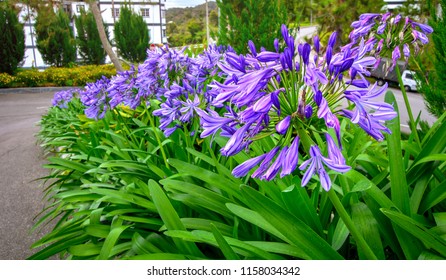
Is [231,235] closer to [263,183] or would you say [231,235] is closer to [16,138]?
[263,183]

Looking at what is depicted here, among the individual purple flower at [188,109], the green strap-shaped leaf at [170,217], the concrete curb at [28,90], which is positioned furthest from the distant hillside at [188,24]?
the concrete curb at [28,90]

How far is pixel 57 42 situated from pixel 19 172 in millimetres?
8120

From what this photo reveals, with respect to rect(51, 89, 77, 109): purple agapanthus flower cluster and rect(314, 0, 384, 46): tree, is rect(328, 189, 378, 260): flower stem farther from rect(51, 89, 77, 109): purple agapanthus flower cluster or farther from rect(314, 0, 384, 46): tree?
rect(314, 0, 384, 46): tree

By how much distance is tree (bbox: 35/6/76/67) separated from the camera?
397 inches

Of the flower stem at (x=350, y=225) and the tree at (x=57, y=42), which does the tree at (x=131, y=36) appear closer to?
the tree at (x=57, y=42)

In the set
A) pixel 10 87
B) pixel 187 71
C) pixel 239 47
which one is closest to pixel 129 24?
pixel 10 87

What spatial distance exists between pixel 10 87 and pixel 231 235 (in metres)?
6.78

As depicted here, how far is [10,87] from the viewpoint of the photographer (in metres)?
6.83

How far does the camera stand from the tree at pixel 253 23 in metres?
3.31


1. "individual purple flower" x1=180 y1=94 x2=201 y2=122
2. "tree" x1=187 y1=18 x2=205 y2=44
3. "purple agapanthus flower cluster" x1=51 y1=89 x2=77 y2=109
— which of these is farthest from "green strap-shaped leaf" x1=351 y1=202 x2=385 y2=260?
"purple agapanthus flower cluster" x1=51 y1=89 x2=77 y2=109

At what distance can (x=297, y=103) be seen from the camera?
0.69 metres

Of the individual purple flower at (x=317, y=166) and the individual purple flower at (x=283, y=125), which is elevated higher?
the individual purple flower at (x=283, y=125)

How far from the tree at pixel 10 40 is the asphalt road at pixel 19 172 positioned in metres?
1.07

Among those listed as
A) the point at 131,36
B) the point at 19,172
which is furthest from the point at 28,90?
the point at 19,172
